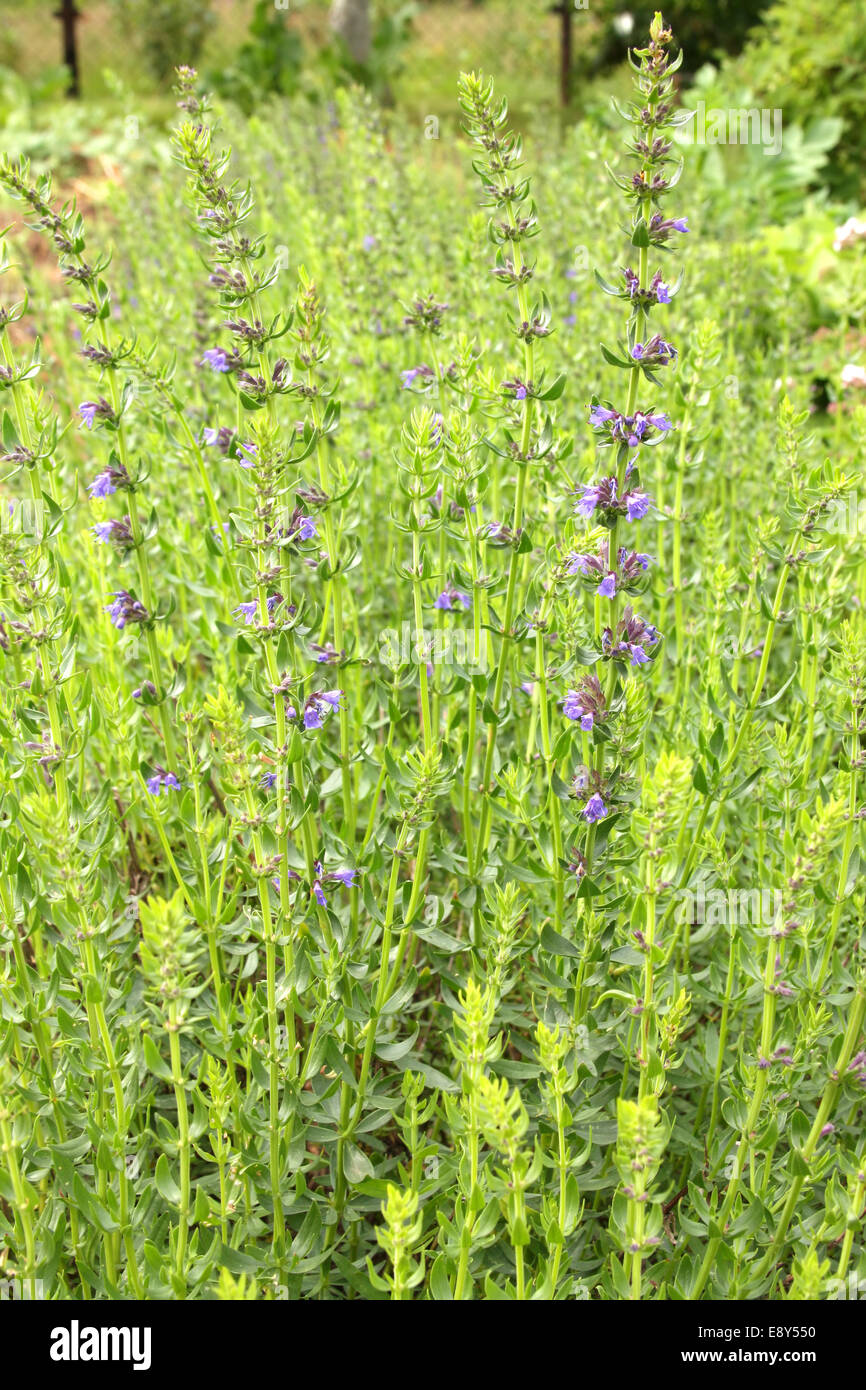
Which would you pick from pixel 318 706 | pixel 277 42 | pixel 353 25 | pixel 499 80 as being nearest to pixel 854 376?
pixel 318 706

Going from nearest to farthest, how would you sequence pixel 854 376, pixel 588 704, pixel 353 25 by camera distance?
pixel 588 704 < pixel 854 376 < pixel 353 25

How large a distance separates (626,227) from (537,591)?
0.87 metres

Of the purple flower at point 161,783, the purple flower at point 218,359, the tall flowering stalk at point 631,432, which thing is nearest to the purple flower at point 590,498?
the tall flowering stalk at point 631,432

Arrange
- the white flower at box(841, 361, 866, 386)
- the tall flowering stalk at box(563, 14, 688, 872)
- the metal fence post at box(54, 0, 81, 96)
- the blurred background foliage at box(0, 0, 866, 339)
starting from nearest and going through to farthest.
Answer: the tall flowering stalk at box(563, 14, 688, 872), the white flower at box(841, 361, 866, 386), the blurred background foliage at box(0, 0, 866, 339), the metal fence post at box(54, 0, 81, 96)

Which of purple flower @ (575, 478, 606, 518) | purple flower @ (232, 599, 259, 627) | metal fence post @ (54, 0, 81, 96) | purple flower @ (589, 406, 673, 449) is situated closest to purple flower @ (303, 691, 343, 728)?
purple flower @ (232, 599, 259, 627)

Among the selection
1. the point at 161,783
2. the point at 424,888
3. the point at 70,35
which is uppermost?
the point at 70,35

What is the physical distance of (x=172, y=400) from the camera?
2.91m

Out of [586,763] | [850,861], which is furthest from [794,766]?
[586,763]

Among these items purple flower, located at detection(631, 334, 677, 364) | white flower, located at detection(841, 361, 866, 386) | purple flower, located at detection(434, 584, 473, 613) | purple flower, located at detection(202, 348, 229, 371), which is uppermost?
white flower, located at detection(841, 361, 866, 386)

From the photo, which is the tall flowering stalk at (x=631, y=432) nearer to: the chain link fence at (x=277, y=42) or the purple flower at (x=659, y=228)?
the purple flower at (x=659, y=228)

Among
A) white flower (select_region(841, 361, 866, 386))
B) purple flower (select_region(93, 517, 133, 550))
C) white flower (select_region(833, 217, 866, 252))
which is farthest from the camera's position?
white flower (select_region(833, 217, 866, 252))

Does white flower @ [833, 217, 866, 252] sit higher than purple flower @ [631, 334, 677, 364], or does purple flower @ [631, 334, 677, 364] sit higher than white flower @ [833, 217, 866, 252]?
white flower @ [833, 217, 866, 252]

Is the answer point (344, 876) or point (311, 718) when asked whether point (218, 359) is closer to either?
point (311, 718)

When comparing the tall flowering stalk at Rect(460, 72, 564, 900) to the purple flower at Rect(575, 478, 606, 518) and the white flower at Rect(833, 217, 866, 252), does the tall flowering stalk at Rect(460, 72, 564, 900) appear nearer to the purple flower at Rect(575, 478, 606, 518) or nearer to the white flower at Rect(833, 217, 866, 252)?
the purple flower at Rect(575, 478, 606, 518)
